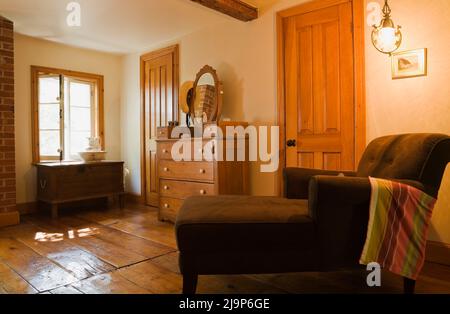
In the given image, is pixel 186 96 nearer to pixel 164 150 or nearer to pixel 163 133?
pixel 163 133

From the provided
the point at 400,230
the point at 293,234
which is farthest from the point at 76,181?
the point at 400,230

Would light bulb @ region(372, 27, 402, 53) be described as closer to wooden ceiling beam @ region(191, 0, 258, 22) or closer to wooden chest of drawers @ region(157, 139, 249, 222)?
wooden ceiling beam @ region(191, 0, 258, 22)

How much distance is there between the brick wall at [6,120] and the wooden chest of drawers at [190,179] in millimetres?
1564

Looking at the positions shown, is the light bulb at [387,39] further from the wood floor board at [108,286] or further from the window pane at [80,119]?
the window pane at [80,119]

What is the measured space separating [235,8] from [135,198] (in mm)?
2971

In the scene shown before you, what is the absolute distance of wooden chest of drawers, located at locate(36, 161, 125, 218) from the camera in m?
3.69

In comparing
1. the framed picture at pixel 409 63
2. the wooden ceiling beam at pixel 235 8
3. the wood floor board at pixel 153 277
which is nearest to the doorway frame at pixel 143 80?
the wooden ceiling beam at pixel 235 8

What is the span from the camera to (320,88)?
279 centimetres

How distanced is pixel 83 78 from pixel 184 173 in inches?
93.6

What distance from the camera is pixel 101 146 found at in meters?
4.65

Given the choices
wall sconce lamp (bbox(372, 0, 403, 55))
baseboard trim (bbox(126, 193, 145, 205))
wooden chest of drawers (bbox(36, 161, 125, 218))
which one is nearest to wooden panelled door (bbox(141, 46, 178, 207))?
baseboard trim (bbox(126, 193, 145, 205))

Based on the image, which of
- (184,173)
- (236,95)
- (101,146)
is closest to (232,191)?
(184,173)

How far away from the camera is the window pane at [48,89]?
4.06 metres

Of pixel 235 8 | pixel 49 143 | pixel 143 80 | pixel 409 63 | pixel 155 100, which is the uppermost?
pixel 235 8
